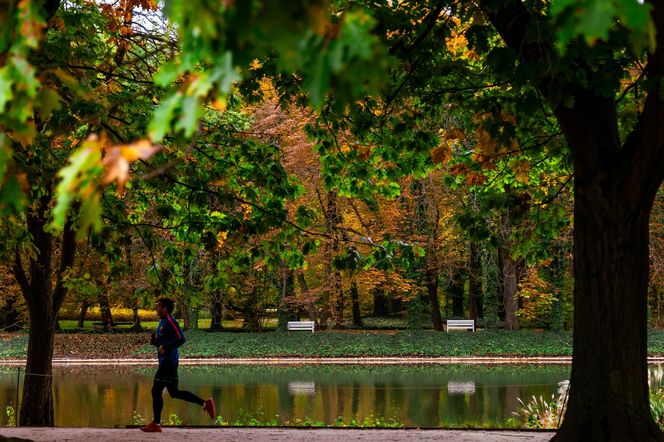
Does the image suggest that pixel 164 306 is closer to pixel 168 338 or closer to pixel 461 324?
pixel 168 338

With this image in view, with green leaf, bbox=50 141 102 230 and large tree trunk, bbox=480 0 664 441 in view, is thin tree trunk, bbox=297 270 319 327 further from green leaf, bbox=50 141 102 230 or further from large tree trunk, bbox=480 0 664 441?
green leaf, bbox=50 141 102 230

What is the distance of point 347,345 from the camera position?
30.2 m

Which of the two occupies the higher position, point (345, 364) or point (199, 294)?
point (199, 294)

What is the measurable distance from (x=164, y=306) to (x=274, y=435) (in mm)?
2078

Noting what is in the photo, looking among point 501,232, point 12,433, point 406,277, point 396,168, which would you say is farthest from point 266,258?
point 406,277

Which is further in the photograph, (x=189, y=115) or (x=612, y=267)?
(x=612, y=267)

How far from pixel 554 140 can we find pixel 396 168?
2125 millimetres

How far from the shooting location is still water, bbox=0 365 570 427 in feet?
49.3

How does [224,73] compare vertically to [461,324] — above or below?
above

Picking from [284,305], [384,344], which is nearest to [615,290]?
[384,344]

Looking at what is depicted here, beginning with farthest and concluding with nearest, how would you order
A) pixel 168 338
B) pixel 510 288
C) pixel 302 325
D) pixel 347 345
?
pixel 302 325 → pixel 510 288 → pixel 347 345 → pixel 168 338

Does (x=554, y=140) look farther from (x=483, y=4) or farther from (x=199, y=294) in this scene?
(x=199, y=294)

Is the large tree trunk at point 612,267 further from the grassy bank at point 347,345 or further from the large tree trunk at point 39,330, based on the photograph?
the grassy bank at point 347,345

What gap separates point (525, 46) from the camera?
7180mm
